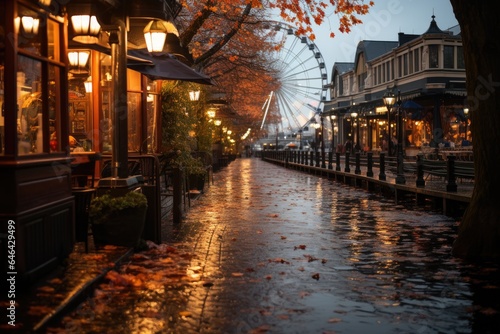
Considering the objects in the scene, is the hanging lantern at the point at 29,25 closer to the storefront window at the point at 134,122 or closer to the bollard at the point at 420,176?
the storefront window at the point at 134,122

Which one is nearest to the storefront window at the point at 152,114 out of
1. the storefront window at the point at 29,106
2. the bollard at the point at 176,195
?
the bollard at the point at 176,195

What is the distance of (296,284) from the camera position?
27.4 ft

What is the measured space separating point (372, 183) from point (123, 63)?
18.5 m

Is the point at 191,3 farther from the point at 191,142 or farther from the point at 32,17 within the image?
the point at 32,17

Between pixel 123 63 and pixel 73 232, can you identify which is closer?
pixel 73 232

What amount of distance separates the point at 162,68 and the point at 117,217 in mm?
6308

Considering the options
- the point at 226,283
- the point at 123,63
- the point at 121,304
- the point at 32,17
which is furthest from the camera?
the point at 123,63

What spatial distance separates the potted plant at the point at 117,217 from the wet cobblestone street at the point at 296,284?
1.33 feet

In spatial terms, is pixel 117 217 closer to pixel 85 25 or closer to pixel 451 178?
pixel 85 25

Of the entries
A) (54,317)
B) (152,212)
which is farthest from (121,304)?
(152,212)

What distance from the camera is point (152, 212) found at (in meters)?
11.1

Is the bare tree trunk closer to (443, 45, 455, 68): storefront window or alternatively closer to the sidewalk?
the sidewalk

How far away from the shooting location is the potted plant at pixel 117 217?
978 centimetres

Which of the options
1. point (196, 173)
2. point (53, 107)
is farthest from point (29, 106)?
point (196, 173)
